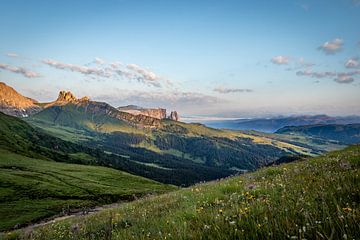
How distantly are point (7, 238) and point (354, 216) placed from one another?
17.6 meters

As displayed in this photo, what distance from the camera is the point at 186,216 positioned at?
6.17 metres

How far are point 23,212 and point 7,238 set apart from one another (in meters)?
63.9

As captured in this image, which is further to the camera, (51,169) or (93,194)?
(51,169)

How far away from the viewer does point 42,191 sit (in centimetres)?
9300

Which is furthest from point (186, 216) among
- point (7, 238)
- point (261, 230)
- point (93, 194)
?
point (93, 194)

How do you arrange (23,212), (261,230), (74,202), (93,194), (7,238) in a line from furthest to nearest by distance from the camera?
(93,194) < (74,202) < (23,212) < (7,238) < (261,230)

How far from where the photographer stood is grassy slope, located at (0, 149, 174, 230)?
68.6m

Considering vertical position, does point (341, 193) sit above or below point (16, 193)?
above

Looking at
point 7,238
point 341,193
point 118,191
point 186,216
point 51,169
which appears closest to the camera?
point 341,193

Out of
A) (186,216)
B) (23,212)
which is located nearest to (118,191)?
(23,212)

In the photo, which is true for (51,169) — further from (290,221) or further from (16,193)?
(290,221)

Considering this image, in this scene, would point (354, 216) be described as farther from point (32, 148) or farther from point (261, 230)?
point (32, 148)

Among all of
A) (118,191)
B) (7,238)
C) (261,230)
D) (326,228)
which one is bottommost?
(118,191)

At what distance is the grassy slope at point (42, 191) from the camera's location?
6856 cm
